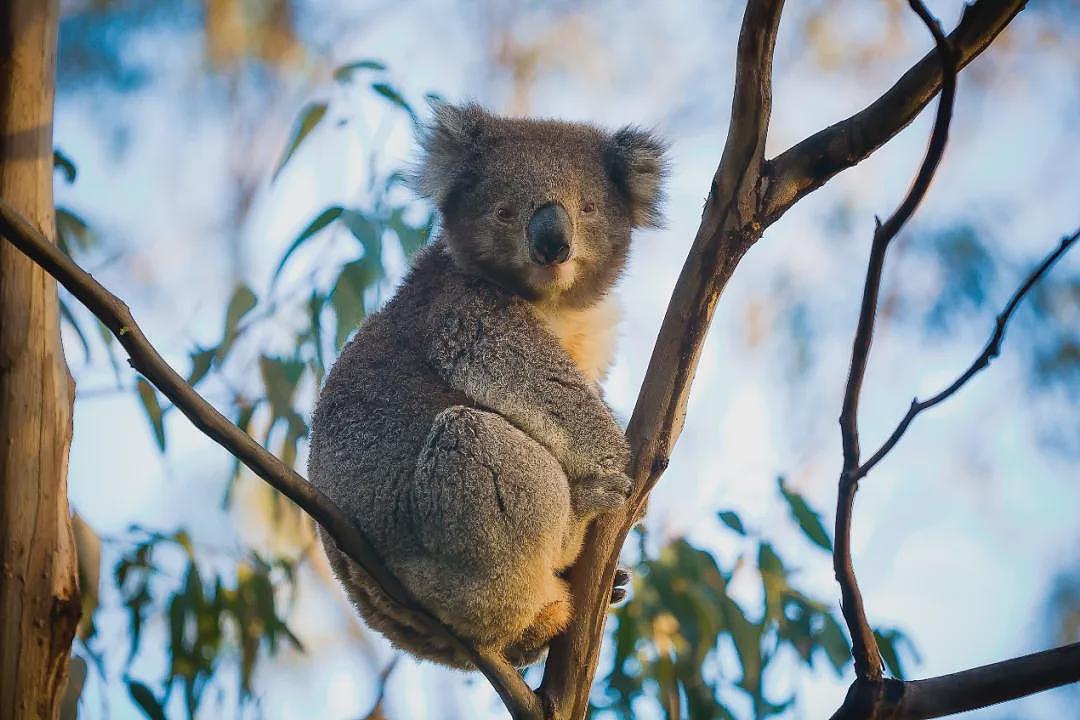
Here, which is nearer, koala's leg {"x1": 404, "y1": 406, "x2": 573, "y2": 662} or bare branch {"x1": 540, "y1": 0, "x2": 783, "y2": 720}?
bare branch {"x1": 540, "y1": 0, "x2": 783, "y2": 720}

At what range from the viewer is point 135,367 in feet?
5.54

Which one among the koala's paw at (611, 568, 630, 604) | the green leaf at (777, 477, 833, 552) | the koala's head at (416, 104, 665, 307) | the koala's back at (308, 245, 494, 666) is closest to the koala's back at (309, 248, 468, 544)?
the koala's back at (308, 245, 494, 666)

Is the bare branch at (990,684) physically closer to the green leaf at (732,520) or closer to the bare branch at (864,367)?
the bare branch at (864,367)

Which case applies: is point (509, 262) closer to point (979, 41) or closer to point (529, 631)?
point (529, 631)

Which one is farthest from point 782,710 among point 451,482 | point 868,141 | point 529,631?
point 868,141

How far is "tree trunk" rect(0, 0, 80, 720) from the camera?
2.10 metres

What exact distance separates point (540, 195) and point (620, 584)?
96cm

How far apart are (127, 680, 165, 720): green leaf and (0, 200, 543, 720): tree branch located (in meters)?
1.44

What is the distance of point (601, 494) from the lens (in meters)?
2.29

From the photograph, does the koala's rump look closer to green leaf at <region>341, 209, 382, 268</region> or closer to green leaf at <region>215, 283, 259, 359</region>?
green leaf at <region>341, 209, 382, 268</region>

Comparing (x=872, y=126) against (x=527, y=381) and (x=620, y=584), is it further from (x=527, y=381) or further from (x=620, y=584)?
(x=620, y=584)

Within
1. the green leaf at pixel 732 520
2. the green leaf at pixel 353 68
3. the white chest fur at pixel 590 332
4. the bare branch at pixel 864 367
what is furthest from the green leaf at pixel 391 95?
the bare branch at pixel 864 367

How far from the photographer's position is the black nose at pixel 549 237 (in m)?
2.54

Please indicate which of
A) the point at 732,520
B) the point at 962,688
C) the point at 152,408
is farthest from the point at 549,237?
the point at 152,408
